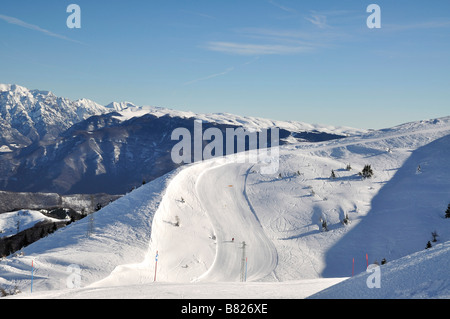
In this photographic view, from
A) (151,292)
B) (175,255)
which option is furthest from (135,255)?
(151,292)

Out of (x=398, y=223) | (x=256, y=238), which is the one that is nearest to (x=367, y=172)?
(x=398, y=223)

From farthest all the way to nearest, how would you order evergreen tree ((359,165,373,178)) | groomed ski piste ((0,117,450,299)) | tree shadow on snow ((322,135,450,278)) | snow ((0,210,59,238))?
1. snow ((0,210,59,238))
2. evergreen tree ((359,165,373,178))
3. tree shadow on snow ((322,135,450,278))
4. groomed ski piste ((0,117,450,299))

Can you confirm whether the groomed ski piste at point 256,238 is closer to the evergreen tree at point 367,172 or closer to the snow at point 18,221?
the evergreen tree at point 367,172

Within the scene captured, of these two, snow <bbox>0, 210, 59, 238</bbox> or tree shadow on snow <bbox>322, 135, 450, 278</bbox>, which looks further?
snow <bbox>0, 210, 59, 238</bbox>

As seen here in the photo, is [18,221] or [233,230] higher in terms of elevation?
[233,230]

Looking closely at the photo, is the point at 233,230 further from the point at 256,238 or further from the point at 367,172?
the point at 367,172

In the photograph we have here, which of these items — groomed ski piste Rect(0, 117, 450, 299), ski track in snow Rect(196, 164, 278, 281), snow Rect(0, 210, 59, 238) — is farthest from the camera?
snow Rect(0, 210, 59, 238)

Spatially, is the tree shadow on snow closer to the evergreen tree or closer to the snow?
the evergreen tree

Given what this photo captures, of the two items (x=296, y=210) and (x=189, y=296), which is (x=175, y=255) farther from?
(x=189, y=296)

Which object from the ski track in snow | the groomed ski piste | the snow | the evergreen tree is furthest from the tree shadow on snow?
the snow
